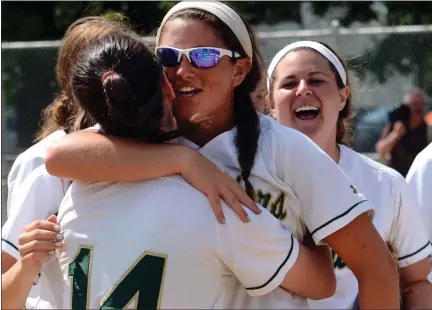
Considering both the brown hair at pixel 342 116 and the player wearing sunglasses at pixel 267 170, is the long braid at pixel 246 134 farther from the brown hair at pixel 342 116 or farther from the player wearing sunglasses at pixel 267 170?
the brown hair at pixel 342 116

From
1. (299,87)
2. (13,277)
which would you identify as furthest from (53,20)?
(13,277)

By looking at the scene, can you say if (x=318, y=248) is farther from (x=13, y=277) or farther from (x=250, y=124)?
(x=13, y=277)

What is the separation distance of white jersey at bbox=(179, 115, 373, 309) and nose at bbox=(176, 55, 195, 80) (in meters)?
0.28

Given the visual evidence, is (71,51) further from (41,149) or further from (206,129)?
(206,129)

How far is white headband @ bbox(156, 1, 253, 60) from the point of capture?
216cm

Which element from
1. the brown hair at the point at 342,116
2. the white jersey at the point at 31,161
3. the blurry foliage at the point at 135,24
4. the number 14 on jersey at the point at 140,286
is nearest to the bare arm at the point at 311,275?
the number 14 on jersey at the point at 140,286

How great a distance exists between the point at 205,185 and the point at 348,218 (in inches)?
13.4

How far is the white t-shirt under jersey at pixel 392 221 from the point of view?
9.13 feet

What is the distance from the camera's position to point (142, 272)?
179 cm

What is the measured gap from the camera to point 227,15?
2.17 meters

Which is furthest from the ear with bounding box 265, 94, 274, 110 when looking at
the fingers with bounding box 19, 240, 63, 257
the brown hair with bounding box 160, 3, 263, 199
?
the fingers with bounding box 19, 240, 63, 257

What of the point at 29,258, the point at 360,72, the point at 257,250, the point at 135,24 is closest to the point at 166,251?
the point at 257,250

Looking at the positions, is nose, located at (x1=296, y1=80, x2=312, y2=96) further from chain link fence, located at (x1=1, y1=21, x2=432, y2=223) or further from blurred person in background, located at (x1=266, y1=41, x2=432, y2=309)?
chain link fence, located at (x1=1, y1=21, x2=432, y2=223)

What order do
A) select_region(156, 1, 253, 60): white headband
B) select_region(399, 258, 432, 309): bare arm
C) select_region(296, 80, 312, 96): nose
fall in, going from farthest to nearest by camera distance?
select_region(296, 80, 312, 96): nose < select_region(399, 258, 432, 309): bare arm < select_region(156, 1, 253, 60): white headband
